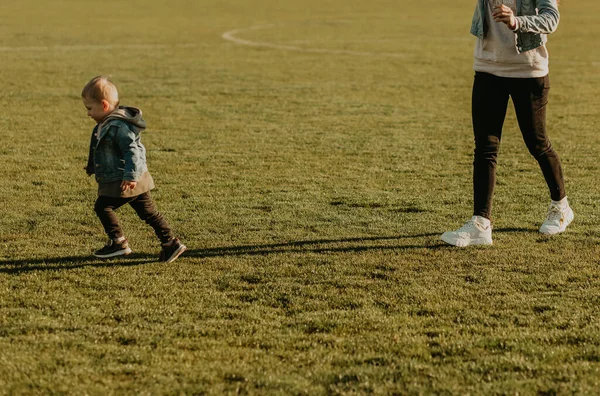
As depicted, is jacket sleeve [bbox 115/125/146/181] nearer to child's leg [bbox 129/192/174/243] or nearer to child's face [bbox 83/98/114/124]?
child's face [bbox 83/98/114/124]

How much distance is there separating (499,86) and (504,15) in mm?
654

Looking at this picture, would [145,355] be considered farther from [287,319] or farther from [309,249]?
[309,249]

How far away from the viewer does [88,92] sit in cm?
595

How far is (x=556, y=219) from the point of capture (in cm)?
695

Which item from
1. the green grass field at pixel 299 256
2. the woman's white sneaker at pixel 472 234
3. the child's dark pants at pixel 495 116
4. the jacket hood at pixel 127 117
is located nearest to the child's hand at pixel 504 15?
the child's dark pants at pixel 495 116

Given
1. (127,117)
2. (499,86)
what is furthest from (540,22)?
(127,117)

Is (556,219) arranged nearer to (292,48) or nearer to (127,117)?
(127,117)

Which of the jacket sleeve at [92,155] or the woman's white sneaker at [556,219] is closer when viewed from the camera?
the jacket sleeve at [92,155]

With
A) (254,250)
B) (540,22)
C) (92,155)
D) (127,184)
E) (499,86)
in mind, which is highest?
(540,22)

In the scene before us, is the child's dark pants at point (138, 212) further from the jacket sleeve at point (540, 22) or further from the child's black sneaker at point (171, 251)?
the jacket sleeve at point (540, 22)

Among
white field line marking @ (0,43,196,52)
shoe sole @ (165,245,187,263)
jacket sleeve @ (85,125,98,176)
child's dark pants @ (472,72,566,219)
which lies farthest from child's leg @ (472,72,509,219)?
white field line marking @ (0,43,196,52)

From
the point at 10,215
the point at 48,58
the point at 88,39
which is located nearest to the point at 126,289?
the point at 10,215

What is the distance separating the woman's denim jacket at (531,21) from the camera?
20.5 feet

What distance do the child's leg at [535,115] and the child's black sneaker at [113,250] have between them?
270 centimetres
